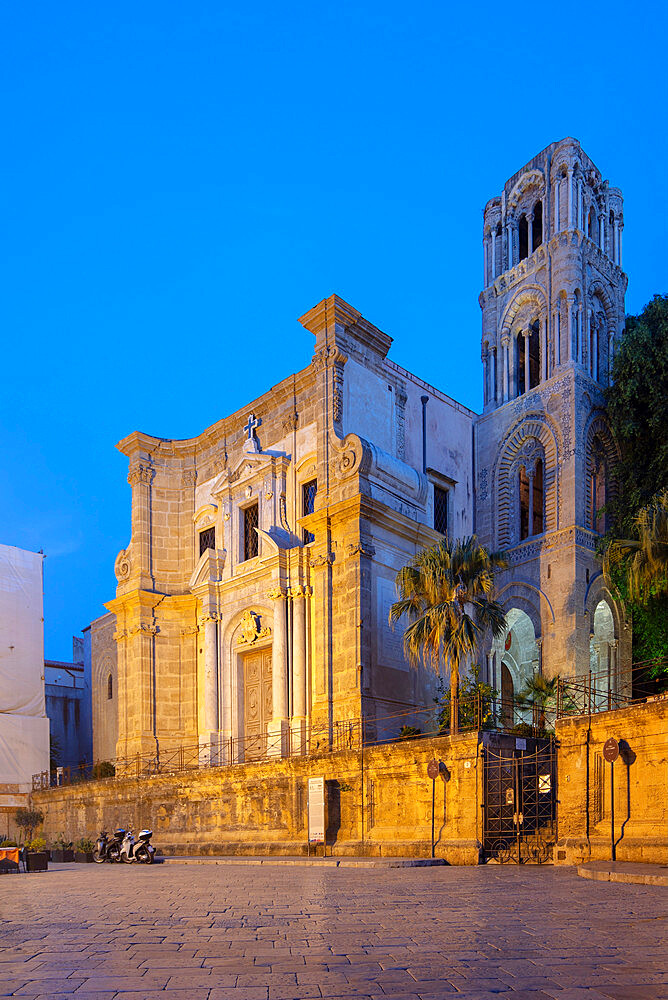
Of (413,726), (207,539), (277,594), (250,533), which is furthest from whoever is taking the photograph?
(207,539)

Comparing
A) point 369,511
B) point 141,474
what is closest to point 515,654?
point 369,511

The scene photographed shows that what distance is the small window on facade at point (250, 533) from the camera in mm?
32812

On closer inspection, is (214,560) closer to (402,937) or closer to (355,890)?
(355,890)

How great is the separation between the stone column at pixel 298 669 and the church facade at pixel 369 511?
51 millimetres

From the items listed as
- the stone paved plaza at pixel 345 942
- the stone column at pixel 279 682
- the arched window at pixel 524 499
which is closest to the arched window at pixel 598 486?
the arched window at pixel 524 499

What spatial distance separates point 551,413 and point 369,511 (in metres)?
8.20

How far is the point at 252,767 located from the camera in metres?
24.9

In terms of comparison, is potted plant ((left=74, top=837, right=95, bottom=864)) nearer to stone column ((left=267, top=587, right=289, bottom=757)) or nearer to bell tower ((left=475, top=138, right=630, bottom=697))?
stone column ((left=267, top=587, right=289, bottom=757))

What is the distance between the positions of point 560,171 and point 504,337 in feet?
20.2

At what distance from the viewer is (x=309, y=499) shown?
30547 mm

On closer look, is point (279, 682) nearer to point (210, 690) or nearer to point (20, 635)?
point (210, 690)

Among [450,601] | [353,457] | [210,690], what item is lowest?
[210,690]

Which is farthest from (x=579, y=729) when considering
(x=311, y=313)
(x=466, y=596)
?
(x=311, y=313)

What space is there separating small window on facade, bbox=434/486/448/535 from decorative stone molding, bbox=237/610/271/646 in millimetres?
6984
